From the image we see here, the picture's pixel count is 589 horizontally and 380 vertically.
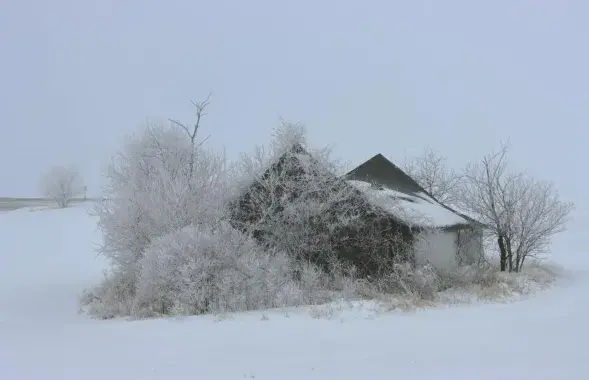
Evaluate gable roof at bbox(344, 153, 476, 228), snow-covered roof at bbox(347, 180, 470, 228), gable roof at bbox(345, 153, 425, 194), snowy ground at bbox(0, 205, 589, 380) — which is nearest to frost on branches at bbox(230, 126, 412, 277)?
snow-covered roof at bbox(347, 180, 470, 228)

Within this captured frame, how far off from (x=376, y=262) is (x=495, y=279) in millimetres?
3499

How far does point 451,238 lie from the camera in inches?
733

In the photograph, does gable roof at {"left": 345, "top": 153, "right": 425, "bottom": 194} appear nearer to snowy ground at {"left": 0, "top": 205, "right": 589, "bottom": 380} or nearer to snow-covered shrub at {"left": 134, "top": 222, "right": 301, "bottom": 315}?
snow-covered shrub at {"left": 134, "top": 222, "right": 301, "bottom": 315}

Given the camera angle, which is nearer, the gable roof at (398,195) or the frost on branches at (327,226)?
the frost on branches at (327,226)

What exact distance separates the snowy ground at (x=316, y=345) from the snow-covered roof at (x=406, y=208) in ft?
13.0

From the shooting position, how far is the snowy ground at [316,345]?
25.4 feet

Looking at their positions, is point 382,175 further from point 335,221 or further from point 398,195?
point 335,221

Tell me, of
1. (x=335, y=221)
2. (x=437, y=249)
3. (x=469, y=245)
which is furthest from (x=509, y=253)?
(x=335, y=221)

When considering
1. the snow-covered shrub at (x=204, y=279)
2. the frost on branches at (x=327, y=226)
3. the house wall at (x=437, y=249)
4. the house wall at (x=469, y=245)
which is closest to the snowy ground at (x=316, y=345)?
the snow-covered shrub at (x=204, y=279)

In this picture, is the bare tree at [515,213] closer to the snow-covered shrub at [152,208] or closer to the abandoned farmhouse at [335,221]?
the abandoned farmhouse at [335,221]

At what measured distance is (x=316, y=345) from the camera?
930 centimetres

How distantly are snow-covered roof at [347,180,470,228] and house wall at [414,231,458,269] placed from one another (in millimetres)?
387

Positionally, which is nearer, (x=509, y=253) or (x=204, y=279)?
(x=204, y=279)

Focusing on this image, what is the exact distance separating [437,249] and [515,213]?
5.47 meters
